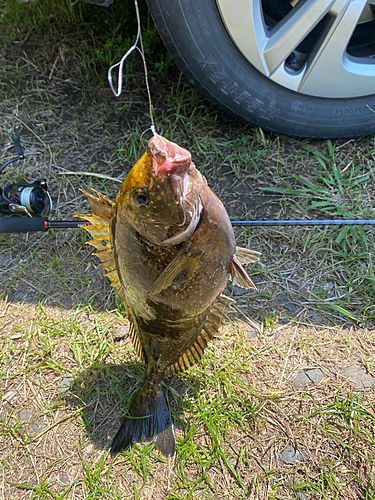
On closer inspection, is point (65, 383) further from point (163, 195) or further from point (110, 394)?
point (163, 195)

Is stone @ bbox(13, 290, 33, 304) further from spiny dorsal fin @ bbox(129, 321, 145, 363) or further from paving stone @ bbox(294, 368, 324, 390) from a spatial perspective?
paving stone @ bbox(294, 368, 324, 390)

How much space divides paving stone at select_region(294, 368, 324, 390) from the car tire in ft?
5.96

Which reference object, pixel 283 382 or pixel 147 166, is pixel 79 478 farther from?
pixel 147 166

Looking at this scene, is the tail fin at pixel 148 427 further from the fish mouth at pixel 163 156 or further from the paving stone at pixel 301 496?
the fish mouth at pixel 163 156

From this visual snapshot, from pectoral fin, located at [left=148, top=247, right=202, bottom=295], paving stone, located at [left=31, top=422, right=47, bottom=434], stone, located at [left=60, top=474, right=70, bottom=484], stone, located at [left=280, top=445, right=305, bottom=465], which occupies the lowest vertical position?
stone, located at [left=280, top=445, right=305, bottom=465]

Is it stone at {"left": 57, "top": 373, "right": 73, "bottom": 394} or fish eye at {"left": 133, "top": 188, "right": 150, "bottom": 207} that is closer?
fish eye at {"left": 133, "top": 188, "right": 150, "bottom": 207}

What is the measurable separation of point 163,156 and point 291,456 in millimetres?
1643

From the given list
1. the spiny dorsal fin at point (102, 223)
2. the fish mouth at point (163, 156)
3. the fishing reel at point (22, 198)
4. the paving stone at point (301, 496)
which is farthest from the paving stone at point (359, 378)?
the fishing reel at point (22, 198)

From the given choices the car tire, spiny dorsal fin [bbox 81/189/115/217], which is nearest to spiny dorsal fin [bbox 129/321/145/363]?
spiny dorsal fin [bbox 81/189/115/217]

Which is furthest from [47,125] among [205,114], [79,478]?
[79,478]

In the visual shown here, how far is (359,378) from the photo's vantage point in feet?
6.77

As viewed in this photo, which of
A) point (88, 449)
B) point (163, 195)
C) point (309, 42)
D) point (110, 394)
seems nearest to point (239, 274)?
point (163, 195)

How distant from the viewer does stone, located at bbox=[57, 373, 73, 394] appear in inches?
81.3

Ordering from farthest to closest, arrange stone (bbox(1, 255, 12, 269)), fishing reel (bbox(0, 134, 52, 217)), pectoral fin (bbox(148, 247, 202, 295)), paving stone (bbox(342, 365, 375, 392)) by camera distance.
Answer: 1. stone (bbox(1, 255, 12, 269))
2. fishing reel (bbox(0, 134, 52, 217))
3. paving stone (bbox(342, 365, 375, 392))
4. pectoral fin (bbox(148, 247, 202, 295))
